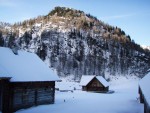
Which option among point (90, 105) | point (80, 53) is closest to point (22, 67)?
point (90, 105)

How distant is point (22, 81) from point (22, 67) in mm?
3089

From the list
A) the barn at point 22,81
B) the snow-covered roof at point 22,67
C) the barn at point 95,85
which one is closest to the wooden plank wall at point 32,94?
the barn at point 22,81

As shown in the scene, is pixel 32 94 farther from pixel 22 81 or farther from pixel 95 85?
pixel 95 85

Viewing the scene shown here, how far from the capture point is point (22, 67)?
105ft

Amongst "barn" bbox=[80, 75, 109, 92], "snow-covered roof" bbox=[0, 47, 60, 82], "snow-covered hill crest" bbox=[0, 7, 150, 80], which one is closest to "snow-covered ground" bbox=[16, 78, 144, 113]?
"snow-covered roof" bbox=[0, 47, 60, 82]

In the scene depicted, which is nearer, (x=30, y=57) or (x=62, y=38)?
(x=30, y=57)

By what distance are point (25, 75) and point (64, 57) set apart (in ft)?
407

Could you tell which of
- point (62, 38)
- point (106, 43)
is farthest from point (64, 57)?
point (106, 43)

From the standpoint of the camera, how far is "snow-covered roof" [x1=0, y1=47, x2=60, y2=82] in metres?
29.0

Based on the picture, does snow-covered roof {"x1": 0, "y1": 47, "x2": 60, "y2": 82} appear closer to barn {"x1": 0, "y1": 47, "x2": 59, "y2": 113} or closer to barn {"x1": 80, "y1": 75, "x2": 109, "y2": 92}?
barn {"x1": 0, "y1": 47, "x2": 59, "y2": 113}

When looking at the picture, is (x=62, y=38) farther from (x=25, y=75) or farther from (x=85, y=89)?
(x=25, y=75)

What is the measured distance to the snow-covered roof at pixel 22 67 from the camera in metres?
29.0

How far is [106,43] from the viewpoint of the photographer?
19362cm

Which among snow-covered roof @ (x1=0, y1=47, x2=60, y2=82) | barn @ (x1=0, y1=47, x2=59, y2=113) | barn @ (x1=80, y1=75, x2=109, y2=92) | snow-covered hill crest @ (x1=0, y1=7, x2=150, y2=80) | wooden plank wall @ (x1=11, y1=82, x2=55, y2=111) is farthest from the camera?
snow-covered hill crest @ (x1=0, y1=7, x2=150, y2=80)
